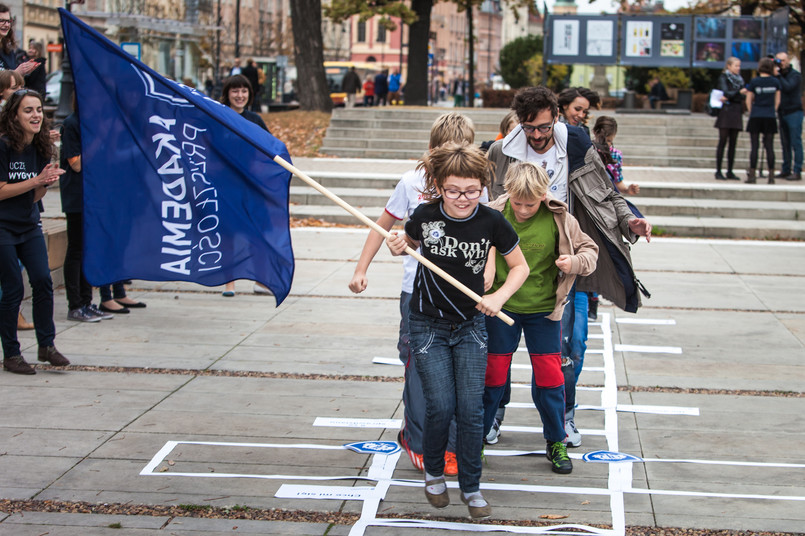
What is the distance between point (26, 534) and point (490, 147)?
3126 millimetres

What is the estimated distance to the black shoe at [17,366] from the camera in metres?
6.86

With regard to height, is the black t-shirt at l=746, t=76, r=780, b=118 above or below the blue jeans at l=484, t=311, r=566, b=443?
above

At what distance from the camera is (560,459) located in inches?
203

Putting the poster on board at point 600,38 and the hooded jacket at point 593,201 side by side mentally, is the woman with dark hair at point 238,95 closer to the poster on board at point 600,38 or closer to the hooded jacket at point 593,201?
the hooded jacket at point 593,201

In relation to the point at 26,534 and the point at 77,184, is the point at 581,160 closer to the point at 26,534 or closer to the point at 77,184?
the point at 26,534

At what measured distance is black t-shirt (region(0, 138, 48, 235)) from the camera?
6.79 meters

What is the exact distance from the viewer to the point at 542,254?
197 inches

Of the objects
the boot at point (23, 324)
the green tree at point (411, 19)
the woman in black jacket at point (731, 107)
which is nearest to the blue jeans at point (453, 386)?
the boot at point (23, 324)

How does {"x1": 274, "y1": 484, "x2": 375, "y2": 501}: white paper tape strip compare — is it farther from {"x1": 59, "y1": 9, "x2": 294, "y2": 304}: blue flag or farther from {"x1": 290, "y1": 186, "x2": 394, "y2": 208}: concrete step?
{"x1": 290, "y1": 186, "x2": 394, "y2": 208}: concrete step

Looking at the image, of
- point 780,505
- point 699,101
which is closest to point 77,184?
point 780,505

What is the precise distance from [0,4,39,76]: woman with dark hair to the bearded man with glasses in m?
A: 5.60

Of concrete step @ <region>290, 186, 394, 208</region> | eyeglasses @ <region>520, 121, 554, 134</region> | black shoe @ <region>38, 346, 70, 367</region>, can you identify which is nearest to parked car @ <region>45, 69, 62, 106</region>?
concrete step @ <region>290, 186, 394, 208</region>

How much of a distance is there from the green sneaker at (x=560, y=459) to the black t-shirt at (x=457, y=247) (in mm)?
1055

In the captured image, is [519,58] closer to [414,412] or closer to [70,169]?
[70,169]
